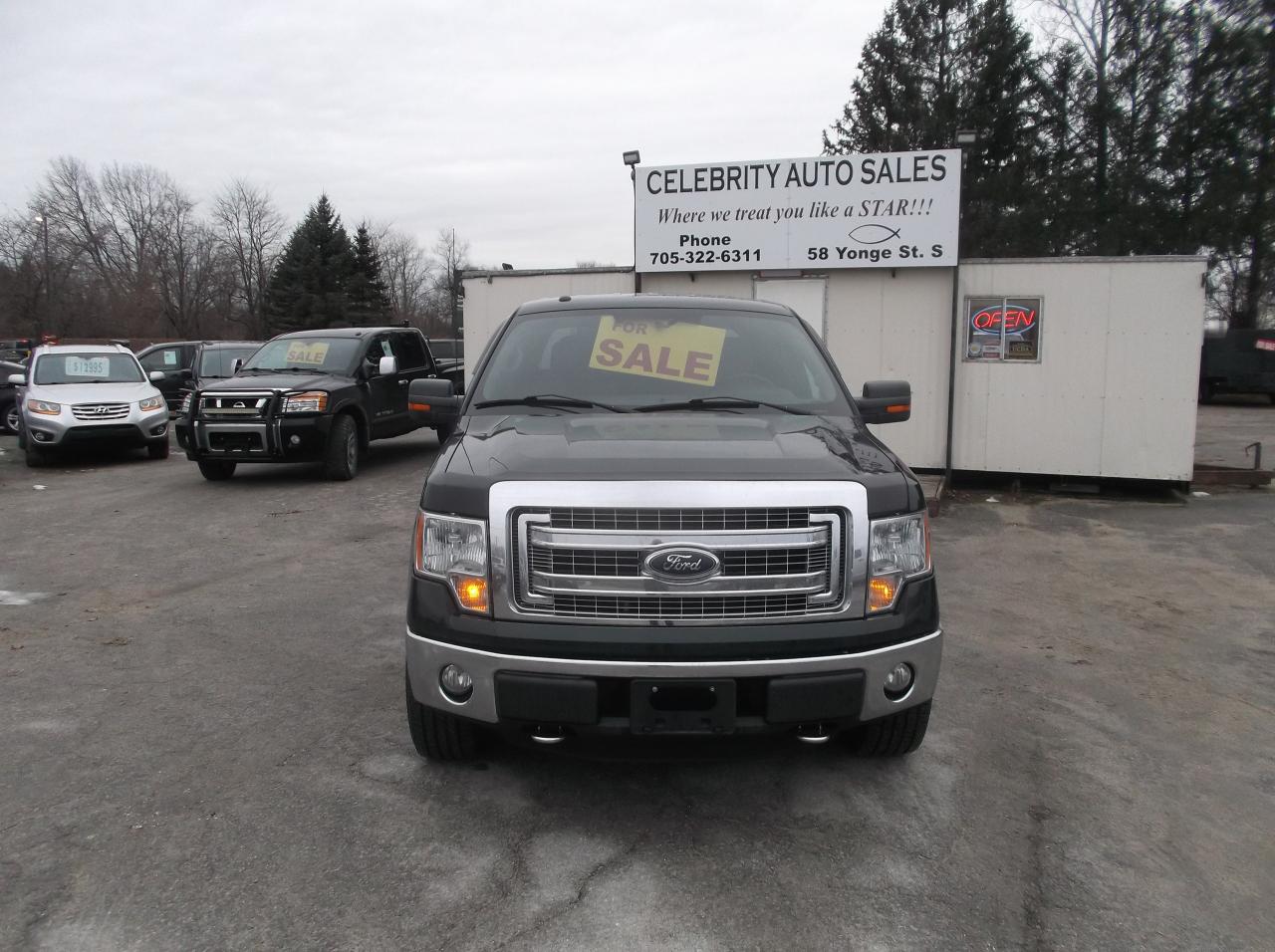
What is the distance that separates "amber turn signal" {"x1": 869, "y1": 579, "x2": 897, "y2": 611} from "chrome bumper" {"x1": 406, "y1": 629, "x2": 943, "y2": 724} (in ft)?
0.46

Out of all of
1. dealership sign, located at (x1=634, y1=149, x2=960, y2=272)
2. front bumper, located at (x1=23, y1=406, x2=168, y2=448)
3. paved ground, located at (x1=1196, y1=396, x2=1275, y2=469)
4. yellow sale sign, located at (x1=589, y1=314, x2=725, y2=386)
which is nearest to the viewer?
yellow sale sign, located at (x1=589, y1=314, x2=725, y2=386)

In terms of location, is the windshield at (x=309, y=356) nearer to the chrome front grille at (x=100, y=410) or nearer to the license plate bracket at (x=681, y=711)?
the chrome front grille at (x=100, y=410)

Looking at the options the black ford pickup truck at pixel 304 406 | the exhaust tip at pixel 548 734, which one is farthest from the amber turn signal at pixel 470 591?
the black ford pickup truck at pixel 304 406

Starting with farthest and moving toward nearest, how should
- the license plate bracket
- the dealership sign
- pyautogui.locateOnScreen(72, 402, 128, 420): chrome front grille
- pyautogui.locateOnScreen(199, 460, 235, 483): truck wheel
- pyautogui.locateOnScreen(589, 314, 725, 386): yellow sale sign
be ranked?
pyautogui.locateOnScreen(72, 402, 128, 420): chrome front grille, pyautogui.locateOnScreen(199, 460, 235, 483): truck wheel, the dealership sign, pyautogui.locateOnScreen(589, 314, 725, 386): yellow sale sign, the license plate bracket

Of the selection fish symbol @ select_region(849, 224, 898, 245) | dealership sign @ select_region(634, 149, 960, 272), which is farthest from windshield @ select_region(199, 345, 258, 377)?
fish symbol @ select_region(849, 224, 898, 245)

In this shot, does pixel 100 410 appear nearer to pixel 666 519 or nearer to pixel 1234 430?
pixel 666 519

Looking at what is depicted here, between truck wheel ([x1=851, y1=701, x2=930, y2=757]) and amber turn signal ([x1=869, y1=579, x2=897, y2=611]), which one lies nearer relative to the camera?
amber turn signal ([x1=869, y1=579, x2=897, y2=611])

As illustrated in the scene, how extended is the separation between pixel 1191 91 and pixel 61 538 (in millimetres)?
28709

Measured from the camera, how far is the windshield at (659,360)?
404 cm

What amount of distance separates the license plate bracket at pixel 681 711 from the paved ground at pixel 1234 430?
12761mm

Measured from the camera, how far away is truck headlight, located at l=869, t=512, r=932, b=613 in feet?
9.71

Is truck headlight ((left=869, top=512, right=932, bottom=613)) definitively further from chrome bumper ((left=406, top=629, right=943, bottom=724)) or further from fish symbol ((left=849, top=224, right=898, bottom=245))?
fish symbol ((left=849, top=224, right=898, bottom=245))

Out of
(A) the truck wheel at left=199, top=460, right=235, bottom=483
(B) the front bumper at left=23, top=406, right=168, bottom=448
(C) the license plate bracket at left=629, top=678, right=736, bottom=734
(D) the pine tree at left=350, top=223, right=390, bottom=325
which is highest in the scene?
(D) the pine tree at left=350, top=223, right=390, bottom=325

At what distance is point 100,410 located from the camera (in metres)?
12.6
